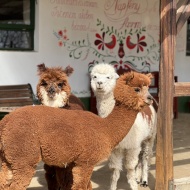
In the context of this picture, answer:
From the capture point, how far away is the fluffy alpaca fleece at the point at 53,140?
3363mm

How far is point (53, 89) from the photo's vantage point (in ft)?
13.6

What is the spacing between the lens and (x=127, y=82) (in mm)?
3805

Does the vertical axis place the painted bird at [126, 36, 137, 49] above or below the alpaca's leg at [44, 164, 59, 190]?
above

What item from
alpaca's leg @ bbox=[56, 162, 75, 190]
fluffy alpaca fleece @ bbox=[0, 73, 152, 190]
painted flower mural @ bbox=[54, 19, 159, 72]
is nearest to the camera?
fluffy alpaca fleece @ bbox=[0, 73, 152, 190]

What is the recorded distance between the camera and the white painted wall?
7.93 meters

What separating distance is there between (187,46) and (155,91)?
1734 mm

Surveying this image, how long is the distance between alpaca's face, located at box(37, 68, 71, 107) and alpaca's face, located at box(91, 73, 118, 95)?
0.43 m

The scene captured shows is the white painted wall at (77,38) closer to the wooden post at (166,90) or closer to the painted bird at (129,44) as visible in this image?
the painted bird at (129,44)

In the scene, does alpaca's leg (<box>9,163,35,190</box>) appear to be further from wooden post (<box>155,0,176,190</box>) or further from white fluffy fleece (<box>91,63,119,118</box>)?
wooden post (<box>155,0,176,190</box>)

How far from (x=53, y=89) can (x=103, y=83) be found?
63 centimetres

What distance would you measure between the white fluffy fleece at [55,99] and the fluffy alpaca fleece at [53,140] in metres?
0.49

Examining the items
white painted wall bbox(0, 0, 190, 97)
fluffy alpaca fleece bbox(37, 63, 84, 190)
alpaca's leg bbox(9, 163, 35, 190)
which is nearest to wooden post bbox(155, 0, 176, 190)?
fluffy alpaca fleece bbox(37, 63, 84, 190)

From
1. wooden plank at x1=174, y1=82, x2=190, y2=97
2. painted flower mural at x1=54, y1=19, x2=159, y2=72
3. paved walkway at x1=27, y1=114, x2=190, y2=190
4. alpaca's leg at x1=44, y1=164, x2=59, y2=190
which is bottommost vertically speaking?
paved walkway at x1=27, y1=114, x2=190, y2=190

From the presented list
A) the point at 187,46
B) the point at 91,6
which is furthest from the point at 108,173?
the point at 187,46
